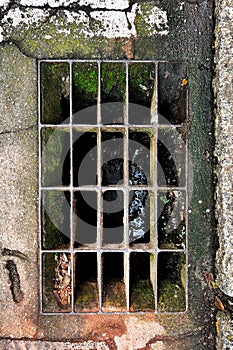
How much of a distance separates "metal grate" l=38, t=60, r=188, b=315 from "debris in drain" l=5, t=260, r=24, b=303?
0.14 m

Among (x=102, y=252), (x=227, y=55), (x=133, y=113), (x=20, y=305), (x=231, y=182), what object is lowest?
(x=20, y=305)

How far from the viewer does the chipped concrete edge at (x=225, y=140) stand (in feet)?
8.32

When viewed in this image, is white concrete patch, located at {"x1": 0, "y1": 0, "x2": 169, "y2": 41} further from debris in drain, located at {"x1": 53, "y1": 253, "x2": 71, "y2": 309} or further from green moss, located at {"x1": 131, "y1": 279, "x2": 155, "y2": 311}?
green moss, located at {"x1": 131, "y1": 279, "x2": 155, "y2": 311}

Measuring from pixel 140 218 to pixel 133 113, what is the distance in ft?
2.12

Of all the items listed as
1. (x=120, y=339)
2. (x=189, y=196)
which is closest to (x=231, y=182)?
(x=189, y=196)

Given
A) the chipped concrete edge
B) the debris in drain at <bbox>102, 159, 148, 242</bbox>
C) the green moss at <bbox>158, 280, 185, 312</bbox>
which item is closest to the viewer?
the chipped concrete edge

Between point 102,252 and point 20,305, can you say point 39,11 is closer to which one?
point 102,252

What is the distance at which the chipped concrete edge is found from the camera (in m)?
2.54

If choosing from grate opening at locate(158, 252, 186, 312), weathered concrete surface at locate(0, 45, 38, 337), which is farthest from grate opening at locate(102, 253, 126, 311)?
weathered concrete surface at locate(0, 45, 38, 337)

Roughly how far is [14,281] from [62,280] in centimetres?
27

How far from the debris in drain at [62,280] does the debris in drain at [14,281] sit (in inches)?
8.0

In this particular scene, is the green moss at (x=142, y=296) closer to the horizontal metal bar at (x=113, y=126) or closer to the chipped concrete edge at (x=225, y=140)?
the chipped concrete edge at (x=225, y=140)

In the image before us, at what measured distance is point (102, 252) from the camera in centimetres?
264

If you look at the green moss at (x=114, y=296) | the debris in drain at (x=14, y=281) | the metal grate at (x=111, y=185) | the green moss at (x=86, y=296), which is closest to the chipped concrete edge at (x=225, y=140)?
the metal grate at (x=111, y=185)
